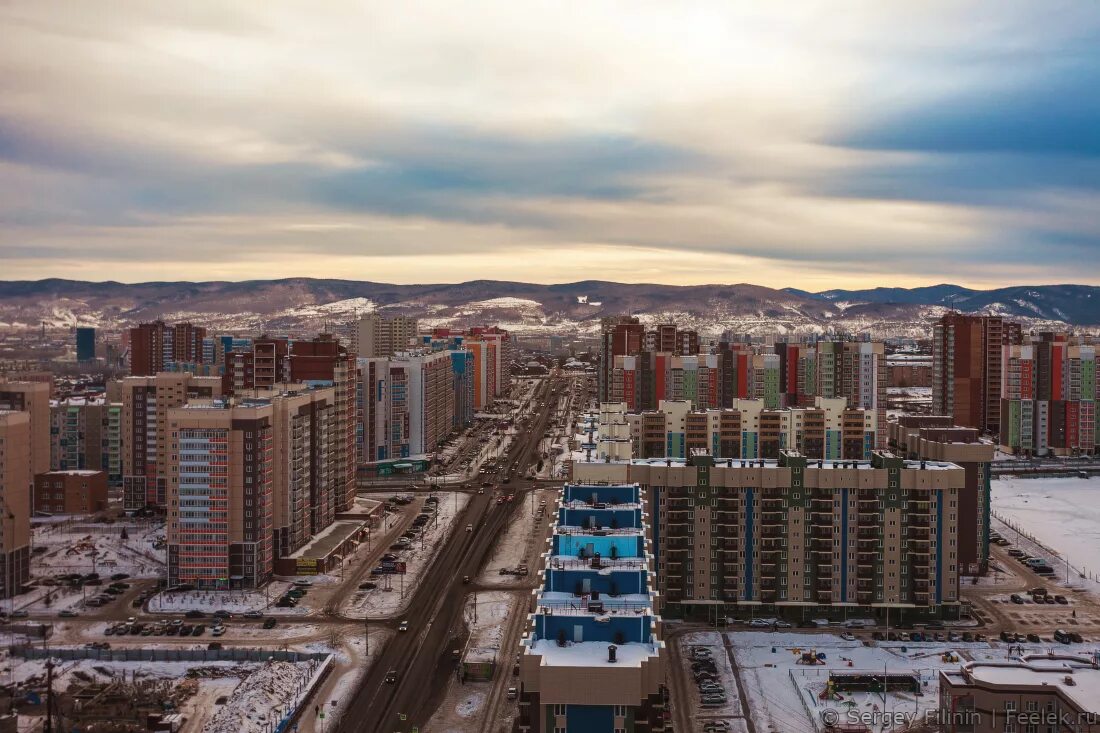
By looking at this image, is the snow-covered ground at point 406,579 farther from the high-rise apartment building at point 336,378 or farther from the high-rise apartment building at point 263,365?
the high-rise apartment building at point 263,365

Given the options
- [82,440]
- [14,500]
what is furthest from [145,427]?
[14,500]

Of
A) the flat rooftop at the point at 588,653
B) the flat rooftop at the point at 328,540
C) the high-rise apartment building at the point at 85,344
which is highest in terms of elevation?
the high-rise apartment building at the point at 85,344

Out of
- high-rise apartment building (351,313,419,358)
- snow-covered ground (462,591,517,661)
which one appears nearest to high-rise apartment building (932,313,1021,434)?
snow-covered ground (462,591,517,661)

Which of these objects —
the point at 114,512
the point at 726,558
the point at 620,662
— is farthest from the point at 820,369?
the point at 620,662

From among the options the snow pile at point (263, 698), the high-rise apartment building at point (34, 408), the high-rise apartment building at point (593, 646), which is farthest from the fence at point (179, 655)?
the high-rise apartment building at point (593, 646)

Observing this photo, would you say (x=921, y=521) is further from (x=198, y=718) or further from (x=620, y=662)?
(x=198, y=718)

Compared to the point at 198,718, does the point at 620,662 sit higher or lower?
higher

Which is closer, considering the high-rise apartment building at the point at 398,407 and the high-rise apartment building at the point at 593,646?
the high-rise apartment building at the point at 593,646
